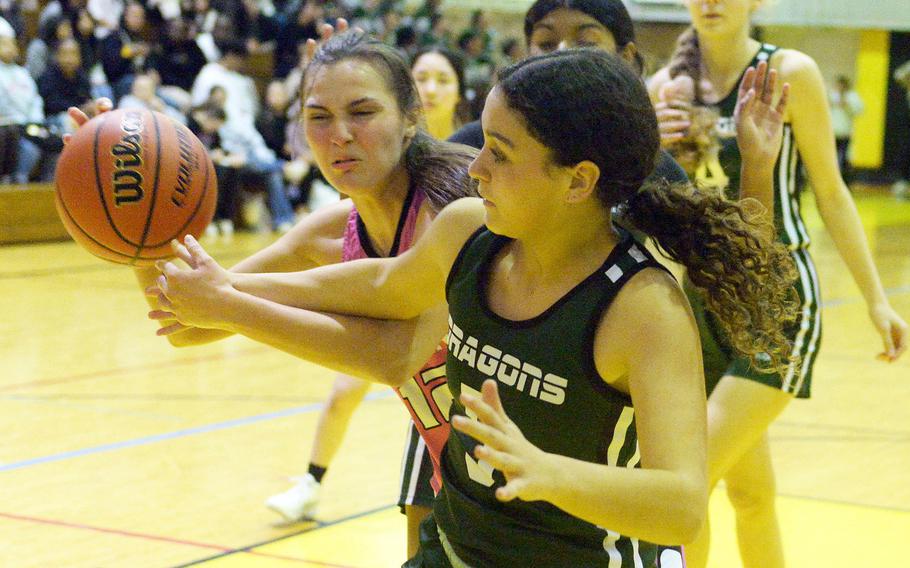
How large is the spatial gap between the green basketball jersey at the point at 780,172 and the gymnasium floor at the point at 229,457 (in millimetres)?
1176

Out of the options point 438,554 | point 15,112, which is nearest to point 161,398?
point 438,554

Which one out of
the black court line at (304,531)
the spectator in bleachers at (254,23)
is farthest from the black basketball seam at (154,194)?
the spectator in bleachers at (254,23)

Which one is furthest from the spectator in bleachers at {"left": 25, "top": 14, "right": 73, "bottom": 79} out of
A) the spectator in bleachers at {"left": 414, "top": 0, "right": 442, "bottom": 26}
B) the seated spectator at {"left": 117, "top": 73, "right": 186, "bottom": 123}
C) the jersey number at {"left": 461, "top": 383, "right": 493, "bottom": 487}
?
the jersey number at {"left": 461, "top": 383, "right": 493, "bottom": 487}

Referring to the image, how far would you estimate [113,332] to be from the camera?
7.51 metres

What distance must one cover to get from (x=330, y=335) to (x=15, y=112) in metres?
9.90

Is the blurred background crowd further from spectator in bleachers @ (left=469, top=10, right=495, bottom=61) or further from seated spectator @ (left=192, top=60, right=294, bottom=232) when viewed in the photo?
spectator in bleachers @ (left=469, top=10, right=495, bottom=61)

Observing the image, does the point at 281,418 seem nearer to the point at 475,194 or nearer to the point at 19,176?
the point at 475,194

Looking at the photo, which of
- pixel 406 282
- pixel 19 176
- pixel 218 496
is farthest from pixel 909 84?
pixel 406 282

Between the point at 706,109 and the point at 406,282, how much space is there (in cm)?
137

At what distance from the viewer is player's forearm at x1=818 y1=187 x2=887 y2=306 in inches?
135

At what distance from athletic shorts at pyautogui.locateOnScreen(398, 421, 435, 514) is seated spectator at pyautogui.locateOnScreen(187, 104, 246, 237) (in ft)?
31.3

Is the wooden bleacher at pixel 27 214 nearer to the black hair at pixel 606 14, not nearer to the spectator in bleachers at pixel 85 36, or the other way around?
the spectator in bleachers at pixel 85 36

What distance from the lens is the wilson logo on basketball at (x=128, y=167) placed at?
2.63 m

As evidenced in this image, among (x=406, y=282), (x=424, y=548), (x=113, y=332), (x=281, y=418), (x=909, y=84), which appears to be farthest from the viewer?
(x=909, y=84)
